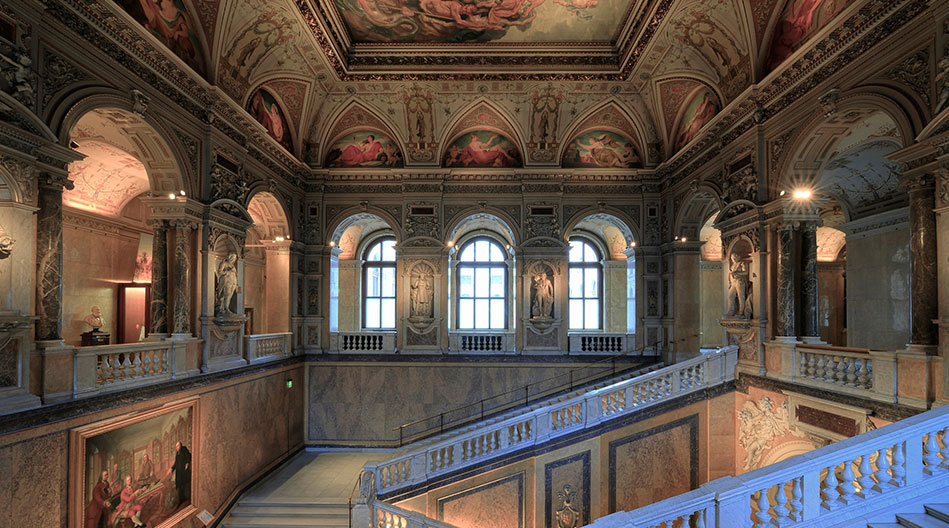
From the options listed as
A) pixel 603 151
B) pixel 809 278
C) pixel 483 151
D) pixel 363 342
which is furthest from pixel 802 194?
pixel 363 342

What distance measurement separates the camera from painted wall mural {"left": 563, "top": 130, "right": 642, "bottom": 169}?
49.2ft

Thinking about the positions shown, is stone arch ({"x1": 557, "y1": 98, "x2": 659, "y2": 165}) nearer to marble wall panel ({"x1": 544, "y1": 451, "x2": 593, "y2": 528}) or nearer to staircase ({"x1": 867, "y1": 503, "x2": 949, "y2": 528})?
marble wall panel ({"x1": 544, "y1": 451, "x2": 593, "y2": 528})

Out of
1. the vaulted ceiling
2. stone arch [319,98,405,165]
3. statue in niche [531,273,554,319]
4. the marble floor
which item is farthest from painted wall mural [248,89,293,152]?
the marble floor

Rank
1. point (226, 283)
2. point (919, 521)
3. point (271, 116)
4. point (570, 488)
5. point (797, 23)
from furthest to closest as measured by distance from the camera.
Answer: point (271, 116) → point (226, 283) → point (570, 488) → point (797, 23) → point (919, 521)

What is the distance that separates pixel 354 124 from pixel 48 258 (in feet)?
32.2

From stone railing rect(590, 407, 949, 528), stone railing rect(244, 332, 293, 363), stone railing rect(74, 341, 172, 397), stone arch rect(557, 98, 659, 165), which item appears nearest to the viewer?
stone railing rect(590, 407, 949, 528)

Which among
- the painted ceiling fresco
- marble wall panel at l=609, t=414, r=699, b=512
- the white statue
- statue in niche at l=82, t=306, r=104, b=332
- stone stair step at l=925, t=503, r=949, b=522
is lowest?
marble wall panel at l=609, t=414, r=699, b=512

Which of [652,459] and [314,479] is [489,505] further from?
[314,479]

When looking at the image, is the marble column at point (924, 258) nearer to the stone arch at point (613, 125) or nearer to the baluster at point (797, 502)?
the baluster at point (797, 502)

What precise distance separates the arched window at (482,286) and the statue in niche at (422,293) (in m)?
3.17

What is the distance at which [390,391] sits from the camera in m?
14.5

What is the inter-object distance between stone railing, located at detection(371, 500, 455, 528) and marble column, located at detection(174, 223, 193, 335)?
496cm

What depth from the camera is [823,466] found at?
4.16m

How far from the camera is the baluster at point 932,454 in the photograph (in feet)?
13.7
